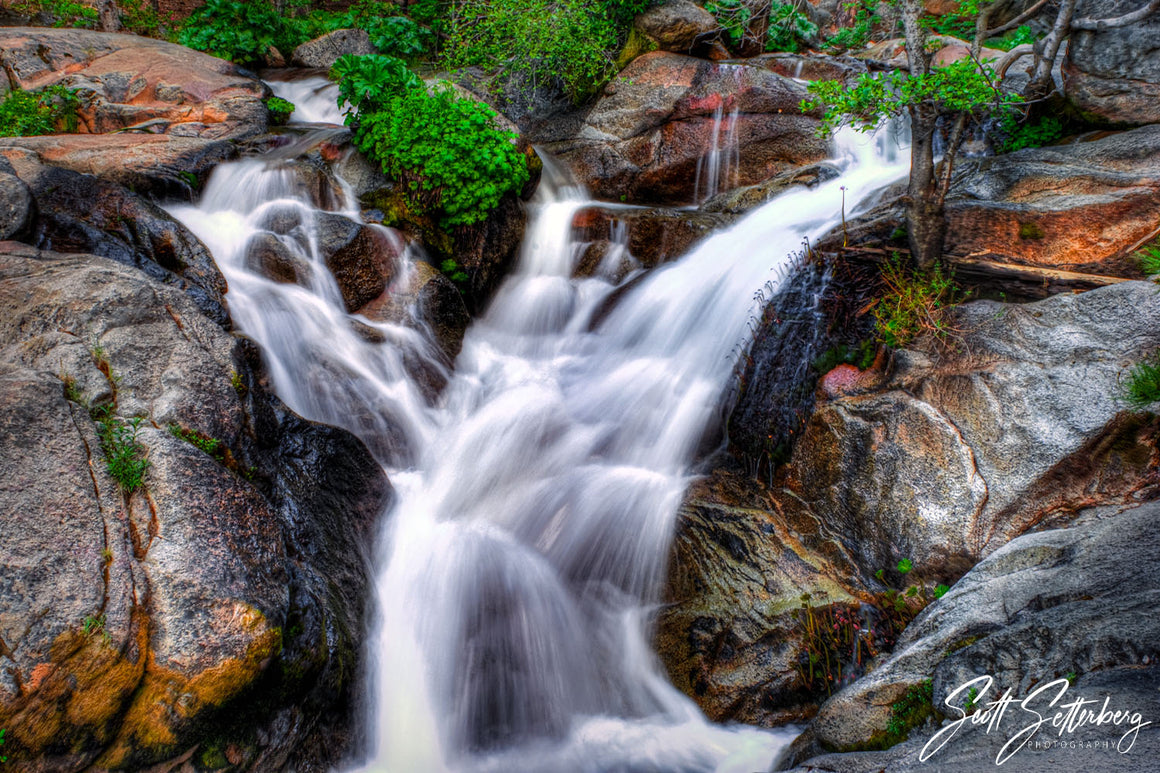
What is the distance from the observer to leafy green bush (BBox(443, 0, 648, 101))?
9602 mm

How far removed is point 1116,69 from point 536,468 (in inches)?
246

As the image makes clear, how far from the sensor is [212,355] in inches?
157

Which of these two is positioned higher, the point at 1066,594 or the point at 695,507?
the point at 1066,594

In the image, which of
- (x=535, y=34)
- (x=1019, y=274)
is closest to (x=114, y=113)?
(x=535, y=34)

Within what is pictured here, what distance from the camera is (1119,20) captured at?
201 inches

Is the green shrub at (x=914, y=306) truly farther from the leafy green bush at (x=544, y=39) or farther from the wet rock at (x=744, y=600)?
the leafy green bush at (x=544, y=39)

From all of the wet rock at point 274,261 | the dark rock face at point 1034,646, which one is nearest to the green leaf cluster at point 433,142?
the wet rock at point 274,261

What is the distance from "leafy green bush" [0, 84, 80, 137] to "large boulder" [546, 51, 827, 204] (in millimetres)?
6873

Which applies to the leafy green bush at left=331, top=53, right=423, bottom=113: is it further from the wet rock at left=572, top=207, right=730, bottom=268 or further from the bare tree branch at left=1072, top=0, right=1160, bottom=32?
the bare tree branch at left=1072, top=0, right=1160, bottom=32

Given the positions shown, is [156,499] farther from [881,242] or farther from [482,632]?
[881,242]

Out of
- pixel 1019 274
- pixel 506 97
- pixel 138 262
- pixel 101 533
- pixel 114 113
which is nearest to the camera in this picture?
pixel 101 533

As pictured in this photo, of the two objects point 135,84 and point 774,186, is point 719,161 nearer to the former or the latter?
point 774,186

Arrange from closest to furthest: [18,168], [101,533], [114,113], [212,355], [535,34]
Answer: [101,533]
[212,355]
[18,168]
[114,113]
[535,34]

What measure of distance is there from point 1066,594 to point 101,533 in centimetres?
422
